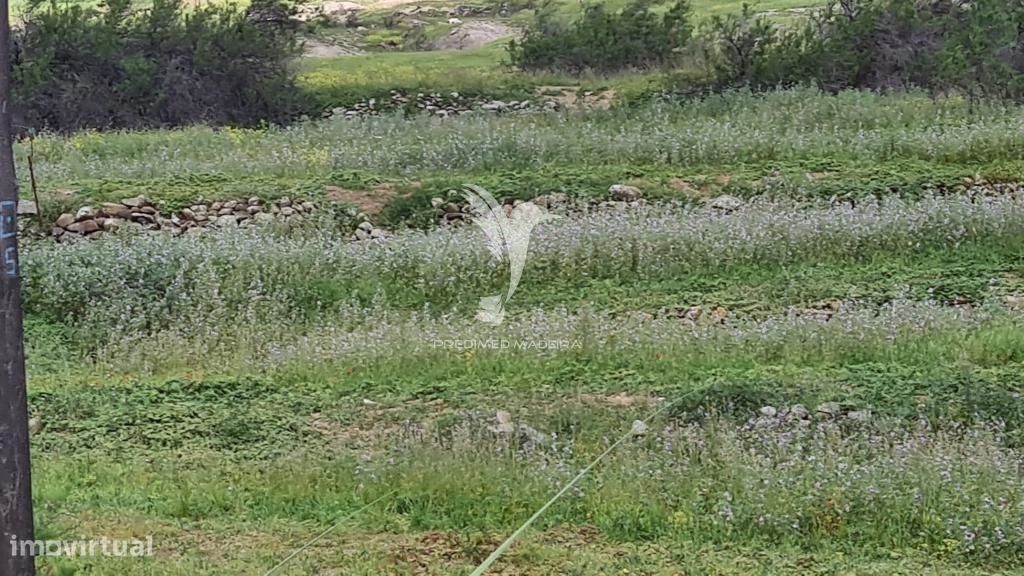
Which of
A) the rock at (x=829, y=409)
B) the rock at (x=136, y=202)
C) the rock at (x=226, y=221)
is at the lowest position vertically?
the rock at (x=226, y=221)

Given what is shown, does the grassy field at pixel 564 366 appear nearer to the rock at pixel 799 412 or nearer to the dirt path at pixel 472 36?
the rock at pixel 799 412

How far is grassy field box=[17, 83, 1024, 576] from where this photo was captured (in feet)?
14.1

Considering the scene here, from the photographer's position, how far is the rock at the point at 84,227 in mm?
9711

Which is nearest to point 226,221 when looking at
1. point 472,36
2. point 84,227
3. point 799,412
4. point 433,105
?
point 84,227

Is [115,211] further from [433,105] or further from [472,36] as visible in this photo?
[472,36]

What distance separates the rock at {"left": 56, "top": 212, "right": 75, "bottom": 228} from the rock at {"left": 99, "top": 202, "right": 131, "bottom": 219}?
0.92 feet

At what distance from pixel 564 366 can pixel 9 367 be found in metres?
4.54

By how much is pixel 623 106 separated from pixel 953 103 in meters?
4.73

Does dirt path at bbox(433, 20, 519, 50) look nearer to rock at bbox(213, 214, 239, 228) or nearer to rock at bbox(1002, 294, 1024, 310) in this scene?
rock at bbox(213, 214, 239, 228)

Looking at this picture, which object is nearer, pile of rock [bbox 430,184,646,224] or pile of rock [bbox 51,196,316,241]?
pile of rock [bbox 51,196,316,241]

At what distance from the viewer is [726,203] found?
1013 centimetres

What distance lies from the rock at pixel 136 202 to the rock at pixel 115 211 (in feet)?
0.22

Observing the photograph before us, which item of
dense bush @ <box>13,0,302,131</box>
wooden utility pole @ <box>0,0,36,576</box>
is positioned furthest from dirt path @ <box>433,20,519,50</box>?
wooden utility pole @ <box>0,0,36,576</box>

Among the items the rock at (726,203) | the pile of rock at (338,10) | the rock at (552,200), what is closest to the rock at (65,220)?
the rock at (552,200)
